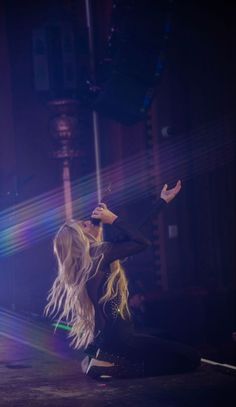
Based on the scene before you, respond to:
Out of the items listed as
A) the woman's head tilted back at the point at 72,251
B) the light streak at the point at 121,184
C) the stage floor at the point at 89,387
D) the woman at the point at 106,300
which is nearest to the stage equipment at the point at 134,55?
the light streak at the point at 121,184

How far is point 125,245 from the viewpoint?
17.3 ft

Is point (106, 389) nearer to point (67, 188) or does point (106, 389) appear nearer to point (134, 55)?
point (134, 55)

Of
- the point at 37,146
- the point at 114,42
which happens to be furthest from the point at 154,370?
the point at 37,146

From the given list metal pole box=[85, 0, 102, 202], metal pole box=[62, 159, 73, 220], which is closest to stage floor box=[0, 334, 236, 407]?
metal pole box=[62, 159, 73, 220]

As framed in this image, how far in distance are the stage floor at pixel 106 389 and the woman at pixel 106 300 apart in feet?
0.48

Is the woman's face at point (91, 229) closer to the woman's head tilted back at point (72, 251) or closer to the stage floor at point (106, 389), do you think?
the woman's head tilted back at point (72, 251)

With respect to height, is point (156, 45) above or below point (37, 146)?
above

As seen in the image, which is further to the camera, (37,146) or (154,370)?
(37,146)

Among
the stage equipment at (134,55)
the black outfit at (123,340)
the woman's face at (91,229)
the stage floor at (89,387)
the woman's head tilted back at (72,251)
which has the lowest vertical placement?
the stage floor at (89,387)

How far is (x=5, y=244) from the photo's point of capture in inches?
453

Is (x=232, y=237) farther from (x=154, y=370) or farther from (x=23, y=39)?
(x=23, y=39)

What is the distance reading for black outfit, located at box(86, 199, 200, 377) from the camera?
17.3 feet

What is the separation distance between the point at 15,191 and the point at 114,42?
3849 mm

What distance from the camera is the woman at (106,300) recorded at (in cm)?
523
